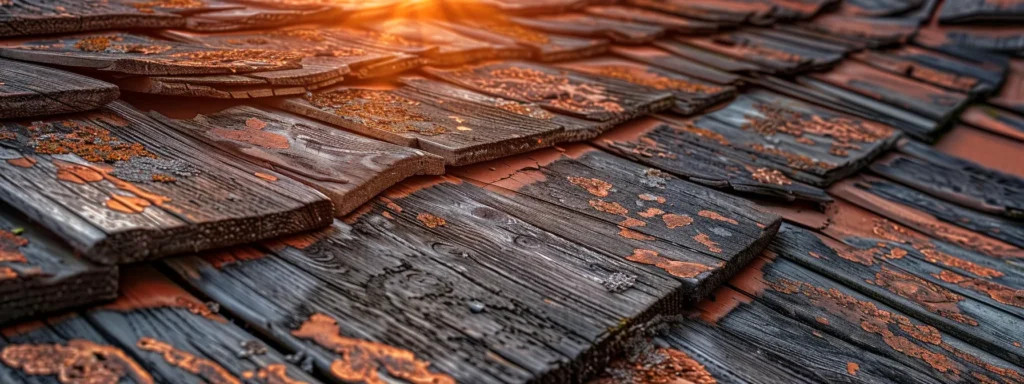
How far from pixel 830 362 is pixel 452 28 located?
2.09 m

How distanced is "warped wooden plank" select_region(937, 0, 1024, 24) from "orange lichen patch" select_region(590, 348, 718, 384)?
15.3 feet

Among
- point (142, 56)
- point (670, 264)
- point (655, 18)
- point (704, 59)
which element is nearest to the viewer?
point (670, 264)

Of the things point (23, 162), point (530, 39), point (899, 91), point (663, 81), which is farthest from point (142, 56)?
point (899, 91)

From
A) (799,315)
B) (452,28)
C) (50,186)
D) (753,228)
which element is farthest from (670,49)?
(50,186)

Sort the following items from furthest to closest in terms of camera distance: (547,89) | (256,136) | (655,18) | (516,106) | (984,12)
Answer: (984,12), (655,18), (547,89), (516,106), (256,136)

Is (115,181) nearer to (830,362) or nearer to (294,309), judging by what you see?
(294,309)

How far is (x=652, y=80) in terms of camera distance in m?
3.10

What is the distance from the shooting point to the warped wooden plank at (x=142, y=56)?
1.74 metres

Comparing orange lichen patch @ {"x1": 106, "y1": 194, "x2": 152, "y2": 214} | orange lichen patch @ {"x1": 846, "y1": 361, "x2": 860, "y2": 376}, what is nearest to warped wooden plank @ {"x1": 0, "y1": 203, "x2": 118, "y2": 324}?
orange lichen patch @ {"x1": 106, "y1": 194, "x2": 152, "y2": 214}

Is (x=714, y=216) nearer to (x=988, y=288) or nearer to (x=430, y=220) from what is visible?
(x=430, y=220)

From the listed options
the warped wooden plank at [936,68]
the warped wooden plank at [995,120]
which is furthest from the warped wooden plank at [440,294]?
the warped wooden plank at [936,68]

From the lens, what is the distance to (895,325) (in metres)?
1.78

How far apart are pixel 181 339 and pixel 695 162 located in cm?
167

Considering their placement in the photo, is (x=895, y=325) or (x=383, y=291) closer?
(x=383, y=291)
